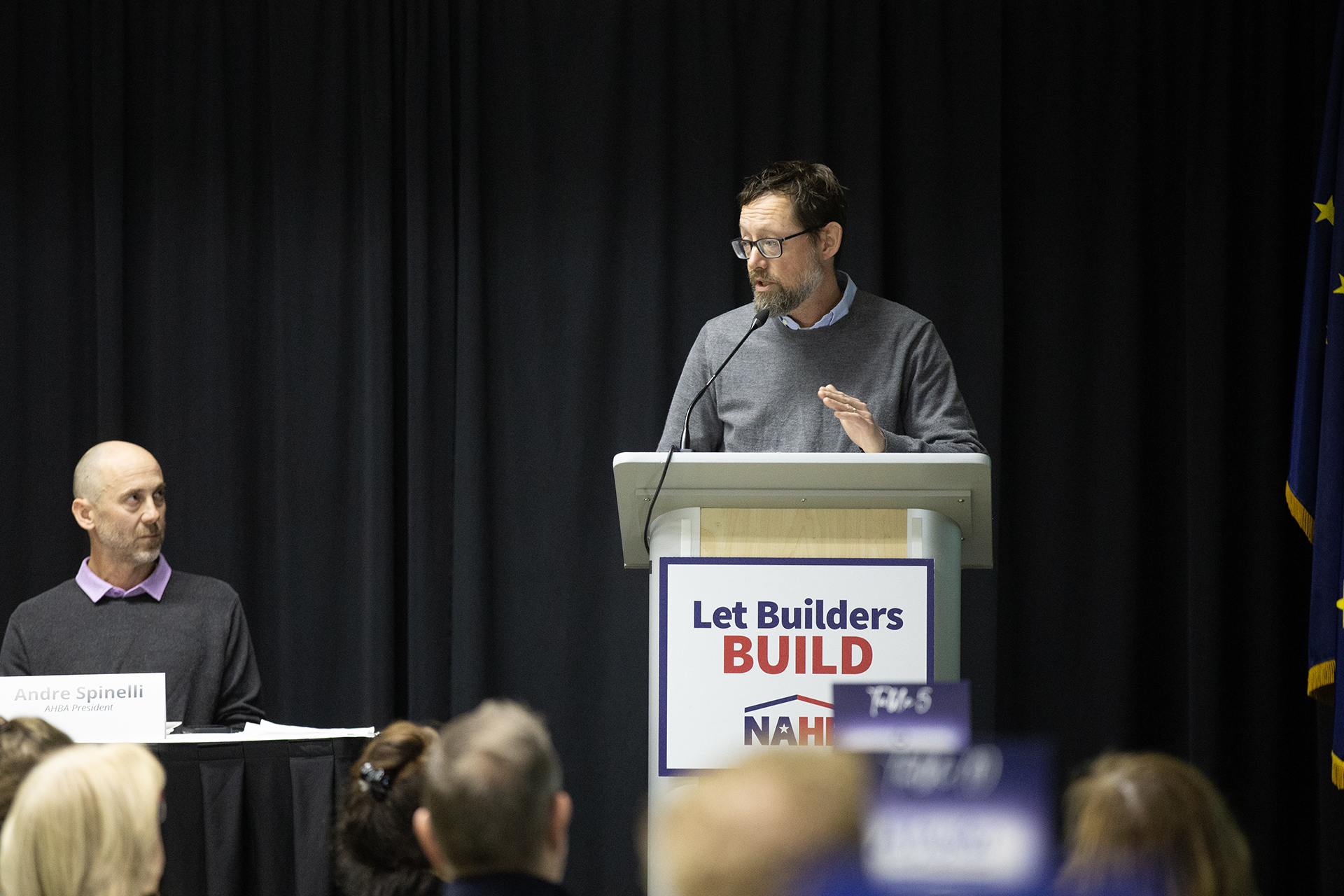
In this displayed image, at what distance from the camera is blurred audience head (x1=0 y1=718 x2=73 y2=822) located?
1852 mm

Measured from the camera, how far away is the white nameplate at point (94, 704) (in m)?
2.60

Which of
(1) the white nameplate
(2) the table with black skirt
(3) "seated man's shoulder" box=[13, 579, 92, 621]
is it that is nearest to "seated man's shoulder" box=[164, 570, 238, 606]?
(3) "seated man's shoulder" box=[13, 579, 92, 621]

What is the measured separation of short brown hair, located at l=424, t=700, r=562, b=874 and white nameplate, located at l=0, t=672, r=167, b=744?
1.38m

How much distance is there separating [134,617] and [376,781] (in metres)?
2.12

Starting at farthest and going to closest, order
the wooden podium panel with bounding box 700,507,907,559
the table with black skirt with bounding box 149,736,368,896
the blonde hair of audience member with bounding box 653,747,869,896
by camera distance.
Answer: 1. the table with black skirt with bounding box 149,736,368,896
2. the wooden podium panel with bounding box 700,507,907,559
3. the blonde hair of audience member with bounding box 653,747,869,896

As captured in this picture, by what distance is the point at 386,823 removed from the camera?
6.23ft

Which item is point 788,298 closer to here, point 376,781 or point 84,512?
point 376,781

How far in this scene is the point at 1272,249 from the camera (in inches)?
163

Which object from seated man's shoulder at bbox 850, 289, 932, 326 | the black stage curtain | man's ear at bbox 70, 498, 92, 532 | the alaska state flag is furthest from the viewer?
the black stage curtain

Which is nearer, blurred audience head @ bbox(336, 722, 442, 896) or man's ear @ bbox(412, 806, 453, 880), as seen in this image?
man's ear @ bbox(412, 806, 453, 880)

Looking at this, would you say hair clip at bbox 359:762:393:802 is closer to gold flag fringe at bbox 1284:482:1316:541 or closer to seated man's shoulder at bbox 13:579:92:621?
seated man's shoulder at bbox 13:579:92:621

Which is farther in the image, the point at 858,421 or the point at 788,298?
the point at 788,298

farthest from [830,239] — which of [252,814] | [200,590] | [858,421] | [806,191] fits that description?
[200,590]

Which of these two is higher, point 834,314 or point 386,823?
point 834,314
